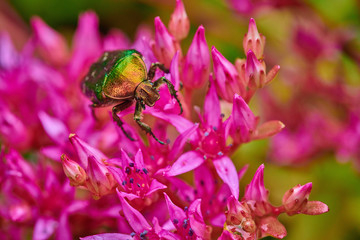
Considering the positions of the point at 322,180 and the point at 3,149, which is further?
the point at 322,180

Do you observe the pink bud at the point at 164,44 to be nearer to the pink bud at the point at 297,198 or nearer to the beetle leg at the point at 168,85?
the beetle leg at the point at 168,85

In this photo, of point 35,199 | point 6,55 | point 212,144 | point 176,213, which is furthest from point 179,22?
point 6,55

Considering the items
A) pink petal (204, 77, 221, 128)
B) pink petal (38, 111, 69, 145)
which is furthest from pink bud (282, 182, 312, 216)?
pink petal (38, 111, 69, 145)

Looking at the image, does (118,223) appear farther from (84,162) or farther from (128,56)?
(128,56)

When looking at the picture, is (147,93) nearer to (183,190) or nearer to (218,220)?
(183,190)

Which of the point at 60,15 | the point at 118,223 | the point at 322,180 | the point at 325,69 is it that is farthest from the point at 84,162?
the point at 60,15

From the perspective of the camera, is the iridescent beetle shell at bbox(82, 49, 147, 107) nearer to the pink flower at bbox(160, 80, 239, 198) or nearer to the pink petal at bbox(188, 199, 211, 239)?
the pink flower at bbox(160, 80, 239, 198)

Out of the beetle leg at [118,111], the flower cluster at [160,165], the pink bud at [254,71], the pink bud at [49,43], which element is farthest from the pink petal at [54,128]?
the pink bud at [254,71]
